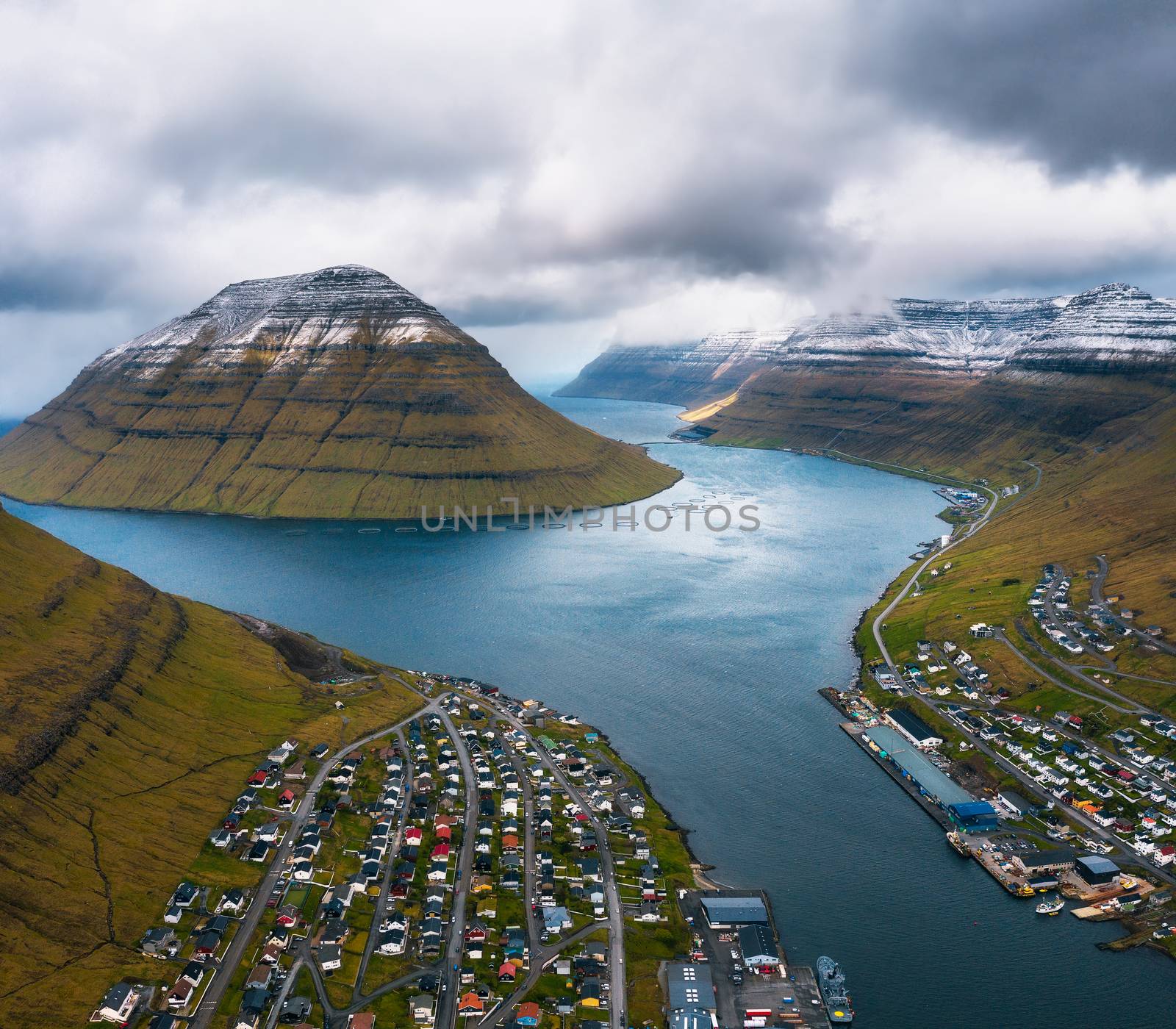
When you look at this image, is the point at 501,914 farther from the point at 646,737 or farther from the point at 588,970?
the point at 646,737

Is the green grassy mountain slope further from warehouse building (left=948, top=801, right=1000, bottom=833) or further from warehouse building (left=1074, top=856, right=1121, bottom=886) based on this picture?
warehouse building (left=1074, top=856, right=1121, bottom=886)

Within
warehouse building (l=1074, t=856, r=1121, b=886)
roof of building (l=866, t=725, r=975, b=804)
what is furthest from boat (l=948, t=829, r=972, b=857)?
warehouse building (l=1074, t=856, r=1121, b=886)

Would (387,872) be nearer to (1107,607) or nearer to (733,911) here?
(733,911)

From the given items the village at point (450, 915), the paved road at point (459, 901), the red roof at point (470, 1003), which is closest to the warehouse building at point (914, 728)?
the village at point (450, 915)

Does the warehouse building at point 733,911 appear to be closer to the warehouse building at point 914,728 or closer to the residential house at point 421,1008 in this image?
the residential house at point 421,1008

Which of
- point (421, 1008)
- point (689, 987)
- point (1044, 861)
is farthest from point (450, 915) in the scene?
point (1044, 861)

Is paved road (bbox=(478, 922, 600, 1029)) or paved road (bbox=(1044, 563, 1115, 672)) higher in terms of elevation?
paved road (bbox=(1044, 563, 1115, 672))
